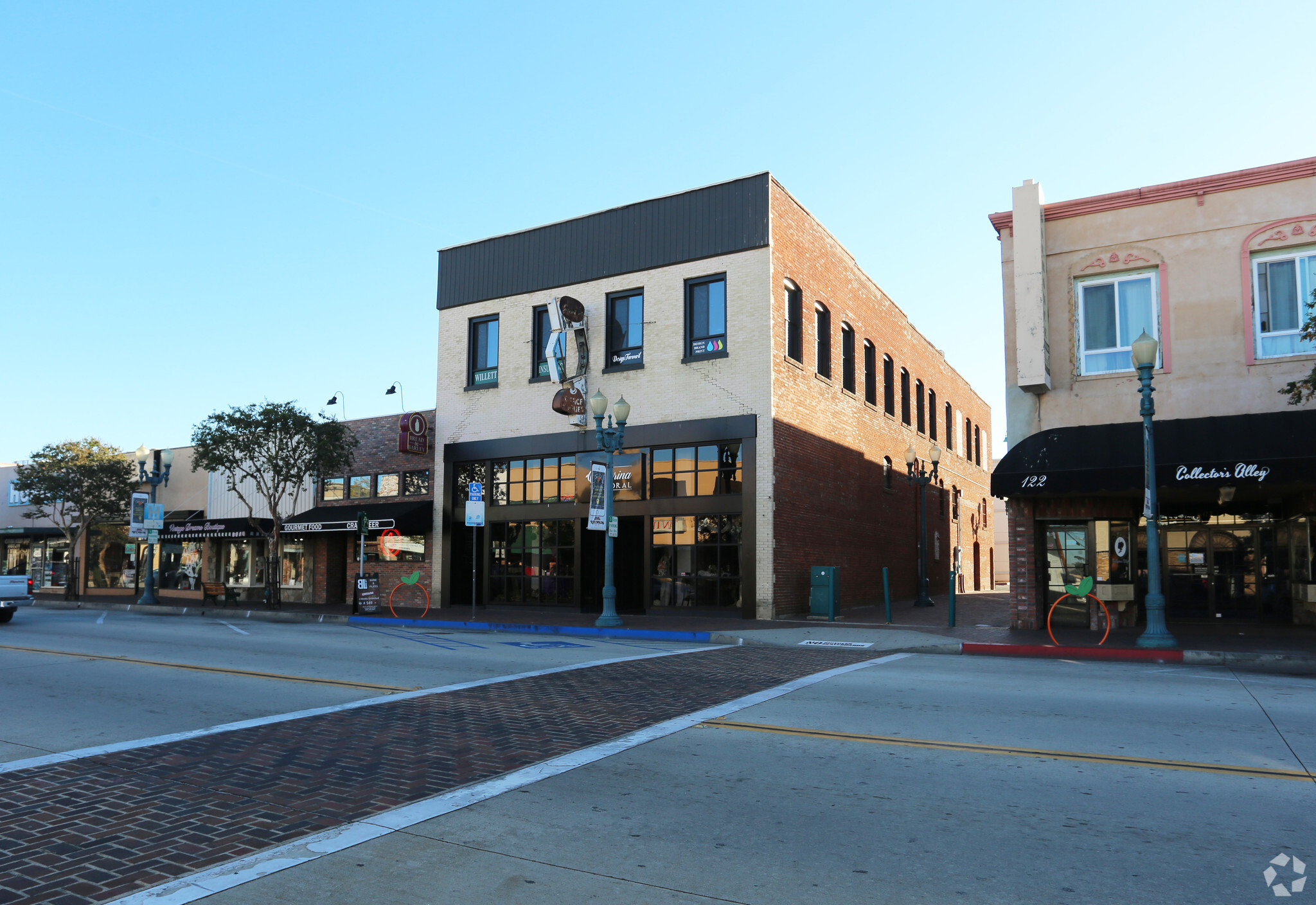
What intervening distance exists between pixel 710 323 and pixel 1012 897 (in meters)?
19.4

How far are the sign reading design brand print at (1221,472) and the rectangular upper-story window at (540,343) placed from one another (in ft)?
51.2

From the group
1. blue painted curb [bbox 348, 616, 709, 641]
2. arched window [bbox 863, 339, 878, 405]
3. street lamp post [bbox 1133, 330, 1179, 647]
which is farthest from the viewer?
arched window [bbox 863, 339, 878, 405]

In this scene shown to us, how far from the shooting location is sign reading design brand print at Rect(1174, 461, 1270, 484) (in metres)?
14.7

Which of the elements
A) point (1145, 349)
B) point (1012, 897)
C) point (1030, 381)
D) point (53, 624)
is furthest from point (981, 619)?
point (53, 624)

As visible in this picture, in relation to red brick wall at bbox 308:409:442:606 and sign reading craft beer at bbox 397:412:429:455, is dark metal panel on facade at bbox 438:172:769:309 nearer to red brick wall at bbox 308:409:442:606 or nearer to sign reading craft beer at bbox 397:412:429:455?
sign reading craft beer at bbox 397:412:429:455

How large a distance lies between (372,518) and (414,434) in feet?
9.76

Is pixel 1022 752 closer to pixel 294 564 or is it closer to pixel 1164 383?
pixel 1164 383

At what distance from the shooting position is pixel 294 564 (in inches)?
1226

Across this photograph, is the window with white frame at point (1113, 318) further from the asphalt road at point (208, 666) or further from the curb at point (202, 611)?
the curb at point (202, 611)

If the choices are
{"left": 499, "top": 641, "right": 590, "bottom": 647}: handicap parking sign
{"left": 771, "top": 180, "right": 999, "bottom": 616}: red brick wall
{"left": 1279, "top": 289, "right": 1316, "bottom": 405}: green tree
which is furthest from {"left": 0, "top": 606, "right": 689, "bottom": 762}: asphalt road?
{"left": 1279, "top": 289, "right": 1316, "bottom": 405}: green tree

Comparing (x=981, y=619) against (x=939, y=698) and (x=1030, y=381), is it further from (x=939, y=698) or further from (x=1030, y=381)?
(x=939, y=698)

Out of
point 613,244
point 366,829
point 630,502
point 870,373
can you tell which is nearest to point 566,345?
point 613,244

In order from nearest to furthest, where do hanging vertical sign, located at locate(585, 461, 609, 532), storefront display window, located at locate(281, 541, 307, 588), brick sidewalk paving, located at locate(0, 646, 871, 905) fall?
brick sidewalk paving, located at locate(0, 646, 871, 905)
hanging vertical sign, located at locate(585, 461, 609, 532)
storefront display window, located at locate(281, 541, 307, 588)

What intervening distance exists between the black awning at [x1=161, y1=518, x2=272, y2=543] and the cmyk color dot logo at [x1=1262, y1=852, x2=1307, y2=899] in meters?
28.5
